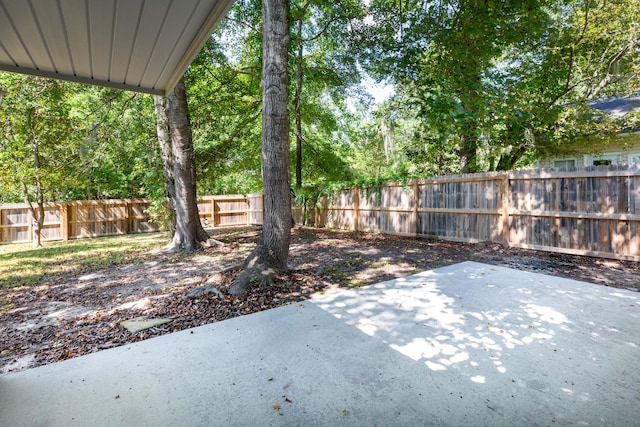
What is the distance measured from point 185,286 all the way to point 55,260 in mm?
4747

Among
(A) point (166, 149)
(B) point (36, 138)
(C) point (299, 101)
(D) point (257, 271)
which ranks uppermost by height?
(C) point (299, 101)

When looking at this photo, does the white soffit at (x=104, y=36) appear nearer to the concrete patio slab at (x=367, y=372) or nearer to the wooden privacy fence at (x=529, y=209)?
the concrete patio slab at (x=367, y=372)

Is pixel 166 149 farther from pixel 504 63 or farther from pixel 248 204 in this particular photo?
pixel 504 63

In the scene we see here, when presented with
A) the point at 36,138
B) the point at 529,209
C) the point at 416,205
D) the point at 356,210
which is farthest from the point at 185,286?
the point at 36,138

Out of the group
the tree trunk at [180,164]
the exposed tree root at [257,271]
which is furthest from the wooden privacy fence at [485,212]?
the exposed tree root at [257,271]

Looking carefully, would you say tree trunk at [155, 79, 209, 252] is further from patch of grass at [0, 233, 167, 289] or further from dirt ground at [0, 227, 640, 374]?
patch of grass at [0, 233, 167, 289]

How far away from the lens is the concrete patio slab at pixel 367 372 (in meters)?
1.95

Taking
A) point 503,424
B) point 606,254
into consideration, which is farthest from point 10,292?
point 606,254

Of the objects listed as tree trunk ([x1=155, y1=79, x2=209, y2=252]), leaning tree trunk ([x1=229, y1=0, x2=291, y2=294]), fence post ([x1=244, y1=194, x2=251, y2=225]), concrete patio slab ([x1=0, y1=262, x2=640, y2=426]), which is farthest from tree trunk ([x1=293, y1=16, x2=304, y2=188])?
concrete patio slab ([x1=0, y1=262, x2=640, y2=426])

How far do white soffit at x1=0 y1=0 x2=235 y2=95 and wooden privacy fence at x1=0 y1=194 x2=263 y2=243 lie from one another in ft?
25.4

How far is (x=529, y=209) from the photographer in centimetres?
656

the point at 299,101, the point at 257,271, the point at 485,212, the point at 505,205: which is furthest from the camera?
the point at 299,101

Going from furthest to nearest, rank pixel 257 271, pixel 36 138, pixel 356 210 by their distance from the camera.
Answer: pixel 356 210 < pixel 36 138 < pixel 257 271

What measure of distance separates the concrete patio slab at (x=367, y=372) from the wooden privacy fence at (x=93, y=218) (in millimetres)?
8090
